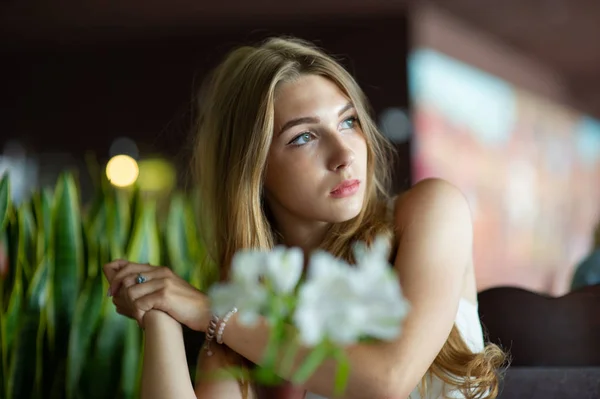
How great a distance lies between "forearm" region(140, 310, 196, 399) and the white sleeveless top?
21cm

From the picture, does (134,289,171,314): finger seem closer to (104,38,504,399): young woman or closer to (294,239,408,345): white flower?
(104,38,504,399): young woman

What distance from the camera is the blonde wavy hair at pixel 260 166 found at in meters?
1.13

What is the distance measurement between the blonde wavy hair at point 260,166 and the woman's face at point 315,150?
18 mm

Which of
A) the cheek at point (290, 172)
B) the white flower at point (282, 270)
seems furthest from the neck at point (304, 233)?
the white flower at point (282, 270)

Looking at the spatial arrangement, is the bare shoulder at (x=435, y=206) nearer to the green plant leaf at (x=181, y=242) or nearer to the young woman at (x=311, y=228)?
the young woman at (x=311, y=228)

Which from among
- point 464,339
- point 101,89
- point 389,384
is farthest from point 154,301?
point 101,89

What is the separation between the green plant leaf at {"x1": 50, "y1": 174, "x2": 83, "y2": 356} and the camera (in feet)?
4.61

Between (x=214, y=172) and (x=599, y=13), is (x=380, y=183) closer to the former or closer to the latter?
(x=214, y=172)

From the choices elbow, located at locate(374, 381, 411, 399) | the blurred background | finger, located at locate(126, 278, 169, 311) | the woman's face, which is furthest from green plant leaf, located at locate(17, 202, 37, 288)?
the blurred background

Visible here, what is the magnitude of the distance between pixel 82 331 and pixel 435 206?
2.14 feet

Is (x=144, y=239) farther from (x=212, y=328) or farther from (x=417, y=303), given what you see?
(x=417, y=303)

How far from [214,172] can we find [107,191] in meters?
0.38

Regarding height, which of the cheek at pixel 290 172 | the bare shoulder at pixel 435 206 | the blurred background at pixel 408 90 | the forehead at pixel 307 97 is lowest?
the blurred background at pixel 408 90

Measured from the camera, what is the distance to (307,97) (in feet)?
3.67
